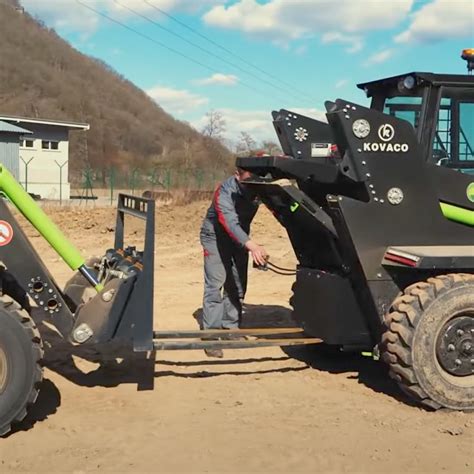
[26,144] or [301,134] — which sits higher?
[26,144]

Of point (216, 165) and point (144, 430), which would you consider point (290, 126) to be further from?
point (216, 165)

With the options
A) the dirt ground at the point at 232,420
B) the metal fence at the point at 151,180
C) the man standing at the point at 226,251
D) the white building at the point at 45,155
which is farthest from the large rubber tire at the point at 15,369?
the white building at the point at 45,155

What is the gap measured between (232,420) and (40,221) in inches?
76.7

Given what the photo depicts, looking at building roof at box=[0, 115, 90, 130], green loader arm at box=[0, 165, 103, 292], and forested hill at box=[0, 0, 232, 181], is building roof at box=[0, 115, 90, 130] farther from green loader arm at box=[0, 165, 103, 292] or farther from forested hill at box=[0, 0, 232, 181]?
green loader arm at box=[0, 165, 103, 292]

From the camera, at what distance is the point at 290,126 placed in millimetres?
5582

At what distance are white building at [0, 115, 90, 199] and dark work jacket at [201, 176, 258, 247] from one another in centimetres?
3233

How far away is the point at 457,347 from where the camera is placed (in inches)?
202

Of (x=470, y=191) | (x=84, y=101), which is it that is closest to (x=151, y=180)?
(x=470, y=191)

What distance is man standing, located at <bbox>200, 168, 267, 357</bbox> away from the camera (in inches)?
249

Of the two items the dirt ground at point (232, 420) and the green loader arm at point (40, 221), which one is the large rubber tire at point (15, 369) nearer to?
the dirt ground at point (232, 420)

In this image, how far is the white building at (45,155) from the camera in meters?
38.3

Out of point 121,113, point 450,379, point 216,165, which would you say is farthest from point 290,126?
point 121,113

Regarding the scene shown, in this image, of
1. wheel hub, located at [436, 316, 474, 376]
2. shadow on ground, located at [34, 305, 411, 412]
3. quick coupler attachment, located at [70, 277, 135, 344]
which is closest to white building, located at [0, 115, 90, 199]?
shadow on ground, located at [34, 305, 411, 412]

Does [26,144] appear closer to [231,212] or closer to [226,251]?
[226,251]
